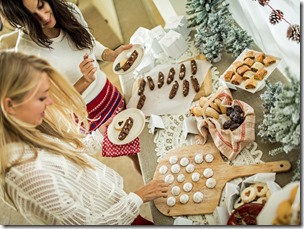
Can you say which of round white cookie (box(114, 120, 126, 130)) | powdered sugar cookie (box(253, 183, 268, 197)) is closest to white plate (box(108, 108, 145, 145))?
round white cookie (box(114, 120, 126, 130))

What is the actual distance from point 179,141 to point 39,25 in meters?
0.44

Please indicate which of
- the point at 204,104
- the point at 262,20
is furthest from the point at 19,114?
the point at 262,20

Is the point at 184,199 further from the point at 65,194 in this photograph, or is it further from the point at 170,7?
the point at 170,7

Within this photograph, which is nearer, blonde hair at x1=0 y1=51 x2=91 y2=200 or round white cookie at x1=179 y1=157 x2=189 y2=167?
blonde hair at x1=0 y1=51 x2=91 y2=200

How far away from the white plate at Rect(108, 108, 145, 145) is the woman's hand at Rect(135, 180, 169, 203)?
0.13 metres

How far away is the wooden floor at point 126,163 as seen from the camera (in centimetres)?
98

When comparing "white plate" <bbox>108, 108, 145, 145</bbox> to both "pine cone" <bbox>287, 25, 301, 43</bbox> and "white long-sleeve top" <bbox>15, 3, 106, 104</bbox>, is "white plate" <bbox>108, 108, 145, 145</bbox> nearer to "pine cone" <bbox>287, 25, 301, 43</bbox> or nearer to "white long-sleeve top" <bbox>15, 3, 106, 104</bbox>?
"white long-sleeve top" <bbox>15, 3, 106, 104</bbox>

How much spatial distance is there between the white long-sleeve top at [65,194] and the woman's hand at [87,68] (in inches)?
7.8

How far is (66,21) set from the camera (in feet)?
3.28

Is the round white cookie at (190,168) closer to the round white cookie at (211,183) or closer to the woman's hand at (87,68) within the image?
the round white cookie at (211,183)

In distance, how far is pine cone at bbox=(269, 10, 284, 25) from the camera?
3.16 feet

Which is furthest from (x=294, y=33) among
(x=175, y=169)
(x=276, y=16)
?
(x=175, y=169)

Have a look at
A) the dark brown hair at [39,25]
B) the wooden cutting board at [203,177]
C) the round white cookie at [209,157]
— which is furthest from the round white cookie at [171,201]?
the dark brown hair at [39,25]

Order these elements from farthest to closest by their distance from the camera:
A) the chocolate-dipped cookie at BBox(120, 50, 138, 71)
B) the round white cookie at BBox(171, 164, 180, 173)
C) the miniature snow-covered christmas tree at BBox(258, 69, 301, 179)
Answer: the chocolate-dipped cookie at BBox(120, 50, 138, 71) → the round white cookie at BBox(171, 164, 180, 173) → the miniature snow-covered christmas tree at BBox(258, 69, 301, 179)
